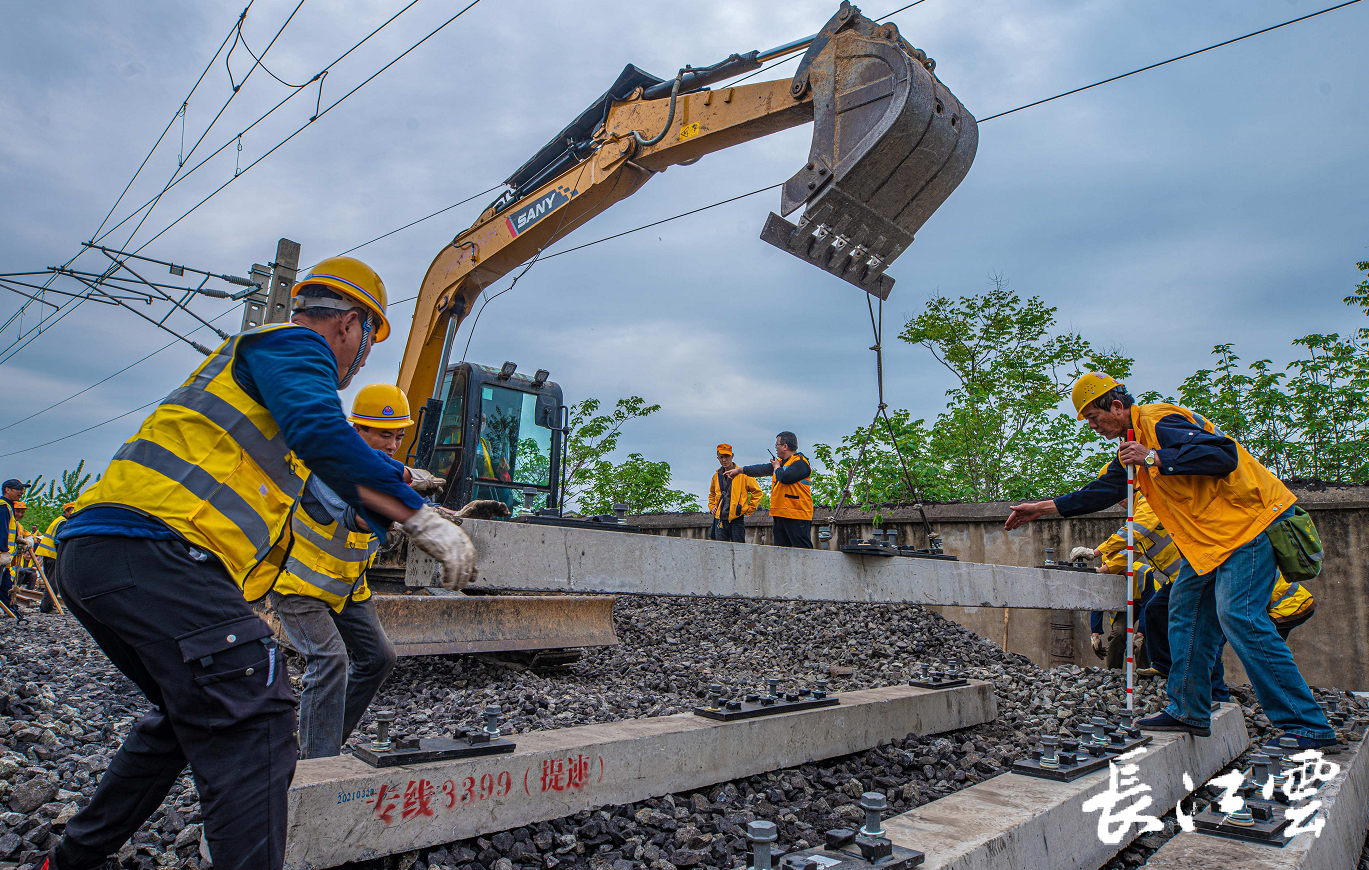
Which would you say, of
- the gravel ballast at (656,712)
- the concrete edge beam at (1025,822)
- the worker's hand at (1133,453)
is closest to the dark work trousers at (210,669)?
the gravel ballast at (656,712)

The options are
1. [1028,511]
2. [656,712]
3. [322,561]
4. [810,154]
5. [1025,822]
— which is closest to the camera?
[1025,822]

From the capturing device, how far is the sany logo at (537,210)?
7.30 meters

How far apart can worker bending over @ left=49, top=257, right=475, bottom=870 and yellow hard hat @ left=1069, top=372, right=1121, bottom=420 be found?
3.42 meters

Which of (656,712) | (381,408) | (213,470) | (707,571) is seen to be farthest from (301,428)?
(656,712)

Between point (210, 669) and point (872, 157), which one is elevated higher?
point (872, 157)

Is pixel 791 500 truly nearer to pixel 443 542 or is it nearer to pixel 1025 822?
pixel 1025 822

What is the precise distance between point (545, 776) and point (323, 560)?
121 centimetres

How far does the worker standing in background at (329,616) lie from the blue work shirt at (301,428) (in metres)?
0.94

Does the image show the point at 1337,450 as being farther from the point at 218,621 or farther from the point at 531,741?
the point at 218,621

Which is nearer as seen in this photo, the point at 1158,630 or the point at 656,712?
the point at 656,712

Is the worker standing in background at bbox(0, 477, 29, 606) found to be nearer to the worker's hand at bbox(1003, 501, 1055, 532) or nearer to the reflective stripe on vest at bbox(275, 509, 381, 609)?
the reflective stripe on vest at bbox(275, 509, 381, 609)

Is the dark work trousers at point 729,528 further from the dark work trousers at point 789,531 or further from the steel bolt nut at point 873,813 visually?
the steel bolt nut at point 873,813

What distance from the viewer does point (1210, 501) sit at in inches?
147

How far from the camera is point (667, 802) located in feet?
9.89
